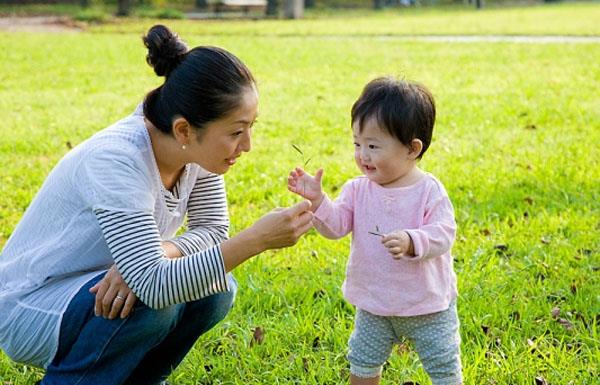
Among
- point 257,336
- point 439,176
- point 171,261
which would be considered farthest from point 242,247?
point 439,176

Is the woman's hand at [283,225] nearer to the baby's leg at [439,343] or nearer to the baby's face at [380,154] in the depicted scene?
the baby's face at [380,154]

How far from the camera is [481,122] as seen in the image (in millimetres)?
7004

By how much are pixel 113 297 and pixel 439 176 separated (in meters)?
3.13

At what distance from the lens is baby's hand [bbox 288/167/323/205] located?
8.39 feet

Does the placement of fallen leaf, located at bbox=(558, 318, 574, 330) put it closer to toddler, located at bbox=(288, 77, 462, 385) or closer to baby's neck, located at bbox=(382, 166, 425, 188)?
toddler, located at bbox=(288, 77, 462, 385)

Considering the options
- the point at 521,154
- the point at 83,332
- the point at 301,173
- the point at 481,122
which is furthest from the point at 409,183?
the point at 481,122

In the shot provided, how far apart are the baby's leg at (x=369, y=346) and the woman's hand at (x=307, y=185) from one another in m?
0.36

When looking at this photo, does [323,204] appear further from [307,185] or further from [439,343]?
[439,343]

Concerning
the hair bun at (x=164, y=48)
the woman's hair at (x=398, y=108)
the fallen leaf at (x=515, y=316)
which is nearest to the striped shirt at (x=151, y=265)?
the hair bun at (x=164, y=48)

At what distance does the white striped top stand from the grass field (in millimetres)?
490

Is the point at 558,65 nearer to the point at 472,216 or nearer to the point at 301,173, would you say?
the point at 472,216

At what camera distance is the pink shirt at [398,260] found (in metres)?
2.51

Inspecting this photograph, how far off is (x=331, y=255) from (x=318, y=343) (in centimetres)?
86

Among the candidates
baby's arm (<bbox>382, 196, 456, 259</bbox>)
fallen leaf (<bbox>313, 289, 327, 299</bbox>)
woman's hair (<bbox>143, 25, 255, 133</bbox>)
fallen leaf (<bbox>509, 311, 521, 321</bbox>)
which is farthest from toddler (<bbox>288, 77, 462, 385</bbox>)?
fallen leaf (<bbox>313, 289, 327, 299</bbox>)
